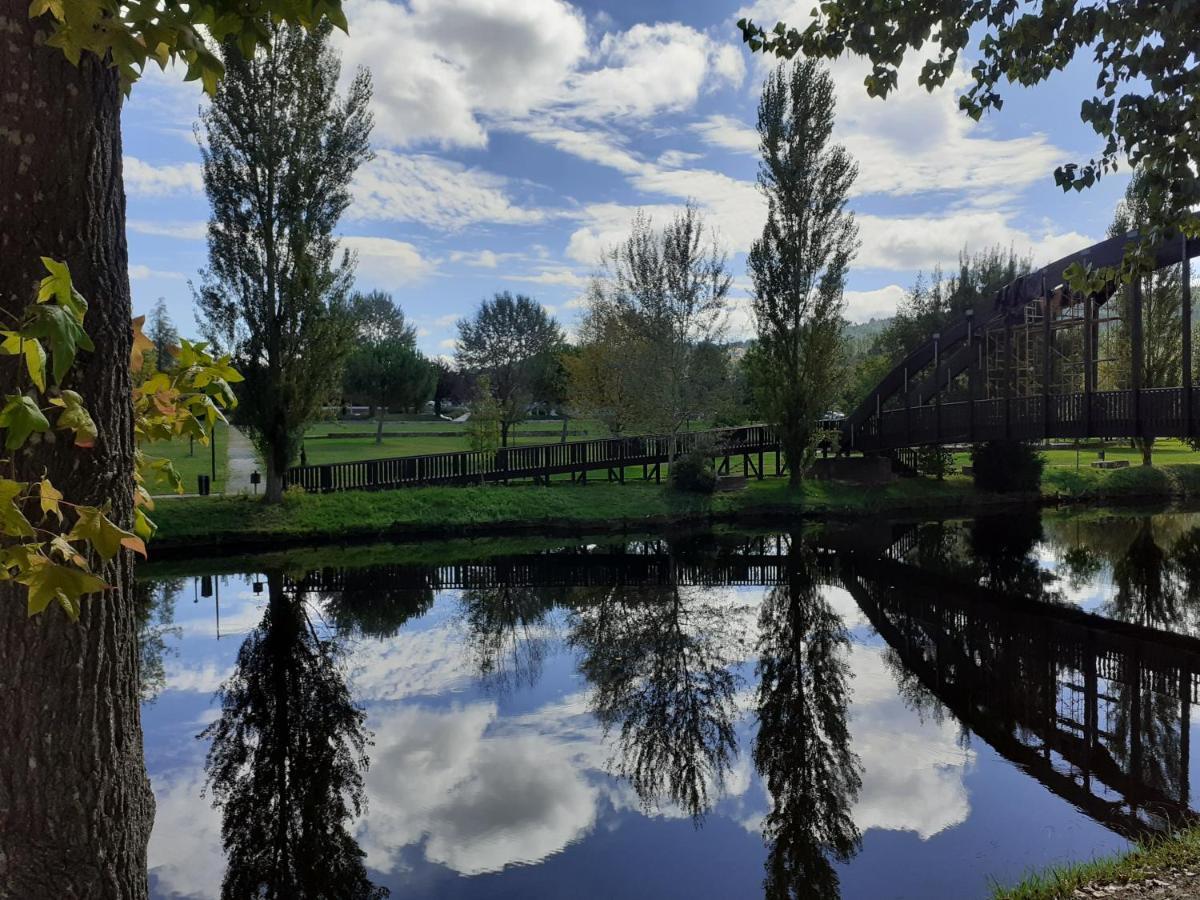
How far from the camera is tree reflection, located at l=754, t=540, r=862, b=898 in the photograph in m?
6.41

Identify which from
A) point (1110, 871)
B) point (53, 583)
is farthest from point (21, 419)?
point (1110, 871)

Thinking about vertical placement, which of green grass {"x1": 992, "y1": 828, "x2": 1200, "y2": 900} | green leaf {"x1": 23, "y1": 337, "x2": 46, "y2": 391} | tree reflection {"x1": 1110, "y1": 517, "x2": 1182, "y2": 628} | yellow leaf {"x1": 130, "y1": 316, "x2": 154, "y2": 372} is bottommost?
tree reflection {"x1": 1110, "y1": 517, "x2": 1182, "y2": 628}

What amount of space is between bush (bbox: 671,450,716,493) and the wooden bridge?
7634 millimetres

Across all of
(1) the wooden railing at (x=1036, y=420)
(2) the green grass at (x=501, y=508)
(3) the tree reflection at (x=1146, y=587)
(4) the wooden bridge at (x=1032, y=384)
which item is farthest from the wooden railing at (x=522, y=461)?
(3) the tree reflection at (x=1146, y=587)

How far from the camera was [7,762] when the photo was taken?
226 centimetres

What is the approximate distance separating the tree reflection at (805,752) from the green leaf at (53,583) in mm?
5485

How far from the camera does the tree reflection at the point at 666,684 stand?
803 centimetres

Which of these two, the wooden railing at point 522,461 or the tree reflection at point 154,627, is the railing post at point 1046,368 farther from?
the tree reflection at point 154,627

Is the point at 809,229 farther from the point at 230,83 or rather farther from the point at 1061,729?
the point at 1061,729

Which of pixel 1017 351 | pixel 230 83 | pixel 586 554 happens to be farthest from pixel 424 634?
pixel 1017 351

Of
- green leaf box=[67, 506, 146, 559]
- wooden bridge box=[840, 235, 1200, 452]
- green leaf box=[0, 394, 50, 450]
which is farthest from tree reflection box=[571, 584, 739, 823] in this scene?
wooden bridge box=[840, 235, 1200, 452]

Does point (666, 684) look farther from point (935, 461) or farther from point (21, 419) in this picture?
point (935, 461)

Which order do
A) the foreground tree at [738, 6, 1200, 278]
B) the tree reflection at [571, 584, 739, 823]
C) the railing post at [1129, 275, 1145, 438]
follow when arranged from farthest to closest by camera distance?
the railing post at [1129, 275, 1145, 438], the tree reflection at [571, 584, 739, 823], the foreground tree at [738, 6, 1200, 278]

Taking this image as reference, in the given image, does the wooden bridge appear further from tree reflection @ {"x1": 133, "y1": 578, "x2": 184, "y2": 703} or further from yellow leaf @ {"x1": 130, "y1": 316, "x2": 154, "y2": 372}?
yellow leaf @ {"x1": 130, "y1": 316, "x2": 154, "y2": 372}
